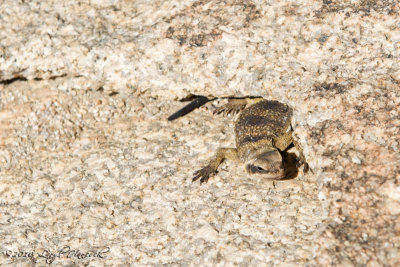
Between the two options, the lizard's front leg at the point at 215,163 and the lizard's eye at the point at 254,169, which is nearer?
the lizard's eye at the point at 254,169

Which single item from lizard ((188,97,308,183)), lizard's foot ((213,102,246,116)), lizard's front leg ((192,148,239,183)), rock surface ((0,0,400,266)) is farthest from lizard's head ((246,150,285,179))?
lizard's foot ((213,102,246,116))

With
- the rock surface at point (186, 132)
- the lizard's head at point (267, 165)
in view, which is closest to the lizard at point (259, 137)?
the lizard's head at point (267, 165)

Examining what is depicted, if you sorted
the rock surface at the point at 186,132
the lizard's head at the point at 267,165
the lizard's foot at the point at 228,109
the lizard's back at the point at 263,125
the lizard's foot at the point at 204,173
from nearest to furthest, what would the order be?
the rock surface at the point at 186,132
the lizard's head at the point at 267,165
the lizard's foot at the point at 204,173
the lizard's back at the point at 263,125
the lizard's foot at the point at 228,109

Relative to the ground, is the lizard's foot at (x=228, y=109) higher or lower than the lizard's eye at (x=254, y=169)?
lower

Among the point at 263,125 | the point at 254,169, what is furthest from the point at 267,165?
the point at 263,125

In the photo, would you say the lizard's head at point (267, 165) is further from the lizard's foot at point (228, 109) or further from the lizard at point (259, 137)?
the lizard's foot at point (228, 109)

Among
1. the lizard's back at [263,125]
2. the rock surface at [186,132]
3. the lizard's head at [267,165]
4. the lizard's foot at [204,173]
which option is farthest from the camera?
the lizard's back at [263,125]

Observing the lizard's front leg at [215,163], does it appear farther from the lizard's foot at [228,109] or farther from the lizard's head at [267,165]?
the lizard's foot at [228,109]

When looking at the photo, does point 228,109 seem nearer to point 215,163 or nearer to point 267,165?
point 215,163
